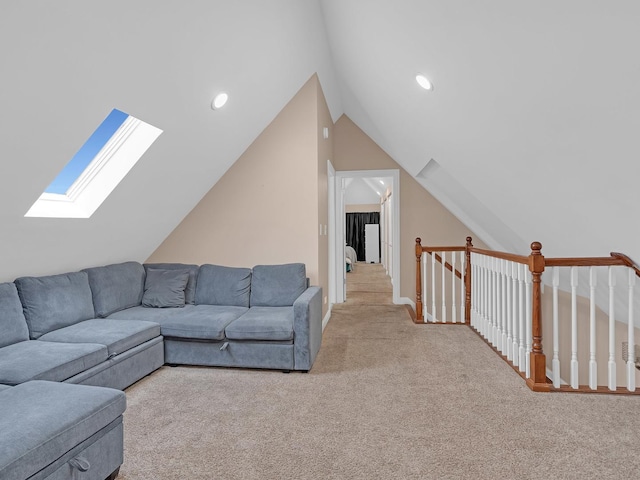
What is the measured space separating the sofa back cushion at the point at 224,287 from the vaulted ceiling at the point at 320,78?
81 cm

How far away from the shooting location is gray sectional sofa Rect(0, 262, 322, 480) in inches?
60.3

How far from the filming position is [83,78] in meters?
2.04

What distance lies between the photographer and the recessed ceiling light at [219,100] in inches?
121

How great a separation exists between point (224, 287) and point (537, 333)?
2682 millimetres

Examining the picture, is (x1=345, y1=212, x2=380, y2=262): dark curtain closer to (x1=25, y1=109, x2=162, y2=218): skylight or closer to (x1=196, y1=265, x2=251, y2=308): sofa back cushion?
(x1=196, y1=265, x2=251, y2=308): sofa back cushion

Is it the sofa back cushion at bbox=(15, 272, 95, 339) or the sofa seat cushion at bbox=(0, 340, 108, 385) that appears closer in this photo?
the sofa seat cushion at bbox=(0, 340, 108, 385)

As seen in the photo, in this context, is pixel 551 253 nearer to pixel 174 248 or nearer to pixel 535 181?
pixel 535 181

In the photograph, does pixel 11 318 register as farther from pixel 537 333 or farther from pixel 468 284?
pixel 468 284

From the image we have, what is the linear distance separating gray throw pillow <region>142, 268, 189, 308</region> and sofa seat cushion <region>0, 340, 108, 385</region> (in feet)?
3.51

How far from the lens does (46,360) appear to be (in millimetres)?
2223

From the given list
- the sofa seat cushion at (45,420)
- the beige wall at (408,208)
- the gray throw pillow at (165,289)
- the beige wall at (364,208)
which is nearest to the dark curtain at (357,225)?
the beige wall at (364,208)

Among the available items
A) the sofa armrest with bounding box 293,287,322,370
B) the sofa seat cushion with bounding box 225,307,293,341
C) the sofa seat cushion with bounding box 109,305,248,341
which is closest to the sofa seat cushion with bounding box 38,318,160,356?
the sofa seat cushion with bounding box 109,305,248,341

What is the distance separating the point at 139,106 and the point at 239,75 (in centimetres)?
88

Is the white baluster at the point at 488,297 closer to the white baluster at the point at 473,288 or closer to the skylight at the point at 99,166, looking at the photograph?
the white baluster at the point at 473,288
